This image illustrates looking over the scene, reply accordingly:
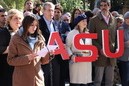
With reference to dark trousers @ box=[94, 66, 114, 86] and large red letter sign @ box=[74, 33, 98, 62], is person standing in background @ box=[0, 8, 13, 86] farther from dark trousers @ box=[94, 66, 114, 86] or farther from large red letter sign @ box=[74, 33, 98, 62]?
dark trousers @ box=[94, 66, 114, 86]

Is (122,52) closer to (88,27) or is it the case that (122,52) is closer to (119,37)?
(119,37)

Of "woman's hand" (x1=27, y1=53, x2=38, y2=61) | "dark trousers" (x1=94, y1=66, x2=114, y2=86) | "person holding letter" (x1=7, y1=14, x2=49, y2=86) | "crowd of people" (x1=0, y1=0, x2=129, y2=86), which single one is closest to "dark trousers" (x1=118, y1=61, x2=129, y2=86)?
"crowd of people" (x1=0, y1=0, x2=129, y2=86)

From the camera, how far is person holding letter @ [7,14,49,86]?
4.68 meters

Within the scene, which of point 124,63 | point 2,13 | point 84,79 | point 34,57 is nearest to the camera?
point 34,57

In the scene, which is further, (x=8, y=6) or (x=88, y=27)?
(x=8, y=6)

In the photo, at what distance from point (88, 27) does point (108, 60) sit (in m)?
0.76

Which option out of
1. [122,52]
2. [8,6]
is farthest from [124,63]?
[8,6]

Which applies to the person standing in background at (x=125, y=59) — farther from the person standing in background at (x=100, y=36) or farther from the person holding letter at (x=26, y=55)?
the person holding letter at (x=26, y=55)

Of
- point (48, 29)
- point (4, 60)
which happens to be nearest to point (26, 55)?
point (4, 60)

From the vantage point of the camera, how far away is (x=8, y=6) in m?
12.3

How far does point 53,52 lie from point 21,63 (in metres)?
0.52

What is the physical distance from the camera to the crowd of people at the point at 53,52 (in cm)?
473

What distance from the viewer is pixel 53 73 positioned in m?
6.14

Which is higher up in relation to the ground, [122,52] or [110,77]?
[122,52]
